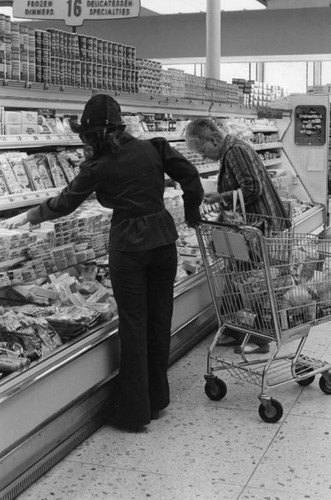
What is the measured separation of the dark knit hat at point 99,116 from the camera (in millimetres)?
3555

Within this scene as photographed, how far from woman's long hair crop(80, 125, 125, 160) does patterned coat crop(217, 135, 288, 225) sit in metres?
1.39

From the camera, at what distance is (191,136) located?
4.83m

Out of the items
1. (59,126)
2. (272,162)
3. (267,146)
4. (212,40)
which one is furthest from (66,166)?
(212,40)

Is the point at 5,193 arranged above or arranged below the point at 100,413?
A: above

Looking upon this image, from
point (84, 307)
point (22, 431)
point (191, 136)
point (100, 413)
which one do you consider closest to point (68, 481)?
point (22, 431)

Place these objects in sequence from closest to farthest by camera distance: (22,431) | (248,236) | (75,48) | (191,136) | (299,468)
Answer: (22,431) < (299,468) < (248,236) < (75,48) < (191,136)

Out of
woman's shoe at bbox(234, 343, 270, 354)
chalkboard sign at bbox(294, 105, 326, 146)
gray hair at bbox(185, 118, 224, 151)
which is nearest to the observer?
gray hair at bbox(185, 118, 224, 151)

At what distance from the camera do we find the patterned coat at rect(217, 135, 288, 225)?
488 centimetres

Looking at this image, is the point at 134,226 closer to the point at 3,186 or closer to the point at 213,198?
the point at 3,186

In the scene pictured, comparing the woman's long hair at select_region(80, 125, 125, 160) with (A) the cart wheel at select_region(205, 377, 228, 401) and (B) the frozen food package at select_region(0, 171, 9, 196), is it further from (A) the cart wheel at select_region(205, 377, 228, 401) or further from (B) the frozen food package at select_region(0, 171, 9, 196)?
(A) the cart wheel at select_region(205, 377, 228, 401)

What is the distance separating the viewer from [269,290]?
3979mm

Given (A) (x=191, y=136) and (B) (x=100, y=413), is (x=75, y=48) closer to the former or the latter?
(A) (x=191, y=136)

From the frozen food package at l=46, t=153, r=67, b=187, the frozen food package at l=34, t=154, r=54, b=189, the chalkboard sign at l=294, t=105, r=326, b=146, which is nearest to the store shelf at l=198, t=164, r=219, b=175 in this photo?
the frozen food package at l=46, t=153, r=67, b=187

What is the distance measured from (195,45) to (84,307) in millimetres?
14062
